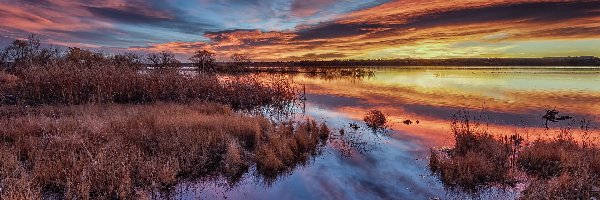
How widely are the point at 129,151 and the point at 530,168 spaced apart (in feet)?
34.2

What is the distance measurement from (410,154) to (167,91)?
14.8 metres

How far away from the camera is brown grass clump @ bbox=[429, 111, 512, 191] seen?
374 inches

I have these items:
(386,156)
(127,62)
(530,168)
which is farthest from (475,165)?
(127,62)

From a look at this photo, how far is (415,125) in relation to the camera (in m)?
18.1

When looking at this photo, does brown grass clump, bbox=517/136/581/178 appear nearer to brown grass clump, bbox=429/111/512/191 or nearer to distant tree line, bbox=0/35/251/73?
brown grass clump, bbox=429/111/512/191

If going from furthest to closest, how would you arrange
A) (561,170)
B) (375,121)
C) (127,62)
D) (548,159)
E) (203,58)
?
1. (203,58)
2. (127,62)
3. (375,121)
4. (548,159)
5. (561,170)

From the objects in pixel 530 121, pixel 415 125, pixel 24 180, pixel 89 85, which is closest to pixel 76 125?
pixel 24 180

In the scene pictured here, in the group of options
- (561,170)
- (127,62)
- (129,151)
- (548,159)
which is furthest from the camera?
(127,62)

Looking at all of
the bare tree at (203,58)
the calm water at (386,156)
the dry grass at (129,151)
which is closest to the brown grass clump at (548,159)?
Answer: the calm water at (386,156)

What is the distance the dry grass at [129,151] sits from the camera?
26.1ft

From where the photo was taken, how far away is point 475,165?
9938 millimetres

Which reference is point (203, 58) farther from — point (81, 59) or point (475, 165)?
point (475, 165)

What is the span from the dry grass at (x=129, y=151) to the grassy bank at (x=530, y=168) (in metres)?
4.37

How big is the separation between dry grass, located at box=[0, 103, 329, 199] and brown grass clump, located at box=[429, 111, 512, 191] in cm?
404
